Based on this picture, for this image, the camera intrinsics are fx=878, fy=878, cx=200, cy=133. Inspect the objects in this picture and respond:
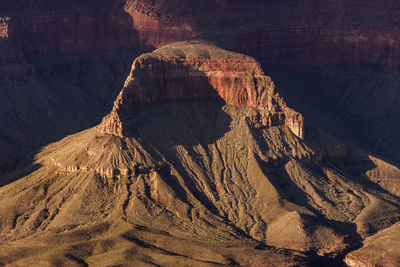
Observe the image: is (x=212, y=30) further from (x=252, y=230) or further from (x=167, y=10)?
(x=252, y=230)

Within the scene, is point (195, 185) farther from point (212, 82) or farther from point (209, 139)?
point (212, 82)

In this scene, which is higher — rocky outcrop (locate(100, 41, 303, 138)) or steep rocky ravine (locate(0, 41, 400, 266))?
rocky outcrop (locate(100, 41, 303, 138))

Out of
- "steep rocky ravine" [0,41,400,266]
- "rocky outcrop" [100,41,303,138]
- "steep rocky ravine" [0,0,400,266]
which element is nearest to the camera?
"steep rocky ravine" [0,41,400,266]

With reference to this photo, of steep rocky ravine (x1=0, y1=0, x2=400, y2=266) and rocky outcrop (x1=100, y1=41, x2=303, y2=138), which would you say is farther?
rocky outcrop (x1=100, y1=41, x2=303, y2=138)

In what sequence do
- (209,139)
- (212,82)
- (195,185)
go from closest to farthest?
1. (195,185)
2. (209,139)
3. (212,82)

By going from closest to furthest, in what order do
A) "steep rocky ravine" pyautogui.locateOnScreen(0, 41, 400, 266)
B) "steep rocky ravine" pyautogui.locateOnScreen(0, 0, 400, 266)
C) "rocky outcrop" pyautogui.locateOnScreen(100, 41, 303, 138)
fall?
"steep rocky ravine" pyautogui.locateOnScreen(0, 41, 400, 266)
"steep rocky ravine" pyautogui.locateOnScreen(0, 0, 400, 266)
"rocky outcrop" pyautogui.locateOnScreen(100, 41, 303, 138)

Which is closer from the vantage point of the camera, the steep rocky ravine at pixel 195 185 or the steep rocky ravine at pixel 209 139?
the steep rocky ravine at pixel 195 185

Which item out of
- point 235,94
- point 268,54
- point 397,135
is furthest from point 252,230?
point 268,54

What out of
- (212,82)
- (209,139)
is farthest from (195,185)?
(212,82)

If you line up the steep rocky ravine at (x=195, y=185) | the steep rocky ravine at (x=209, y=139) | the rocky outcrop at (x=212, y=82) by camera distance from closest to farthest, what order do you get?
the steep rocky ravine at (x=195, y=185) < the steep rocky ravine at (x=209, y=139) < the rocky outcrop at (x=212, y=82)

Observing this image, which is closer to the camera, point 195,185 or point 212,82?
point 195,185
